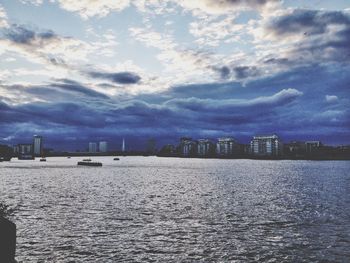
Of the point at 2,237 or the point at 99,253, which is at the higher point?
the point at 2,237

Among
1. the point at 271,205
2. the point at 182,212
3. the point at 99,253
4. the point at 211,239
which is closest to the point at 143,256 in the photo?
the point at 99,253

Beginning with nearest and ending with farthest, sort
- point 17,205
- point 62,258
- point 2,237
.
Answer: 1. point 2,237
2. point 62,258
3. point 17,205

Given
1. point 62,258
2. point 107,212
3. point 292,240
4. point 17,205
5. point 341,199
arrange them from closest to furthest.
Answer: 1. point 62,258
2. point 292,240
3. point 107,212
4. point 17,205
5. point 341,199

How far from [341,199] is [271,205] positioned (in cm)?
1946

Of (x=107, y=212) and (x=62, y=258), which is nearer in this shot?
(x=62, y=258)

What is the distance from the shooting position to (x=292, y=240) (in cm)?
3691

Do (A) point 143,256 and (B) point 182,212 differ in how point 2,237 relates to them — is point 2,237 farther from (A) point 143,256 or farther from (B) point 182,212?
(B) point 182,212

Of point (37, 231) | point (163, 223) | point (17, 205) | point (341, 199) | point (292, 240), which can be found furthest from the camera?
point (341, 199)

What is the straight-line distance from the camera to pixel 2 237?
71.2 ft

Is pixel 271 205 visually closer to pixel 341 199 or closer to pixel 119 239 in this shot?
pixel 341 199

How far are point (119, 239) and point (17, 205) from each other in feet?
113


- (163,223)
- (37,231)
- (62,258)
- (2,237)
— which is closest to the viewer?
(2,237)

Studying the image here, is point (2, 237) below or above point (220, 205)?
above

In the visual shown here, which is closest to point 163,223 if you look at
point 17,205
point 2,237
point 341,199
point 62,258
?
point 62,258
